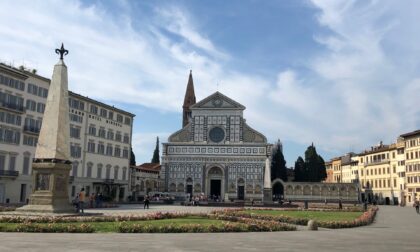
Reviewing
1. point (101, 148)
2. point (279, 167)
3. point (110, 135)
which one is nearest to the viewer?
point (101, 148)

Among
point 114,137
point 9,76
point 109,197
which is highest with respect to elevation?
point 9,76

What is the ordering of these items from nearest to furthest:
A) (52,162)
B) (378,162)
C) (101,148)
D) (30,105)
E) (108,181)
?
(52,162)
(30,105)
(101,148)
(108,181)
(378,162)

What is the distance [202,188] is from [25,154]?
37.0m

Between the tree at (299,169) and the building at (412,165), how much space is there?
826 inches

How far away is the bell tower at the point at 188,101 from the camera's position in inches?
3738

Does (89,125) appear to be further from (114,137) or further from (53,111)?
(53,111)

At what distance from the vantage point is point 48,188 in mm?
21469

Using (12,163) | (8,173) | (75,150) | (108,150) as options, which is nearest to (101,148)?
(108,150)

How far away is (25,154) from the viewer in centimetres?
4619

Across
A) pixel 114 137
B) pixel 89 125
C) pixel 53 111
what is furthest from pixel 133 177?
pixel 53 111

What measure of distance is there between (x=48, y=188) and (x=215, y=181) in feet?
191

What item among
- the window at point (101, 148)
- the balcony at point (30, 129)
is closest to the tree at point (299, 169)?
the window at point (101, 148)

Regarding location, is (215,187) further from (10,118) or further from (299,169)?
(10,118)

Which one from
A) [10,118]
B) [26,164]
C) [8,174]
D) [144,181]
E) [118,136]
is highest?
[118,136]
